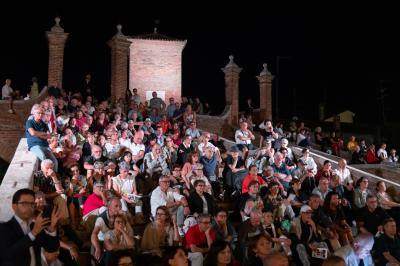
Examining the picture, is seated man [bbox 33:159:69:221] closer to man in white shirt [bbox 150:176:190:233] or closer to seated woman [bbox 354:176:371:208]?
man in white shirt [bbox 150:176:190:233]

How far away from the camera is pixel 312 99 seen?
201ft

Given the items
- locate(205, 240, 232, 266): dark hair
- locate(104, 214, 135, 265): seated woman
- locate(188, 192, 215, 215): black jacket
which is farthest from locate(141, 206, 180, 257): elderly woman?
locate(188, 192, 215, 215): black jacket

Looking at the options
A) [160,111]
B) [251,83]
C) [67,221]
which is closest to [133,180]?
[67,221]

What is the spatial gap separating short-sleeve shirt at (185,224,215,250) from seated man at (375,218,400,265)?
2704 mm

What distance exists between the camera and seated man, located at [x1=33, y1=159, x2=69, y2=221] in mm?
7434

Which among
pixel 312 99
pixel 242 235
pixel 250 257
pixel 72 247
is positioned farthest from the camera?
pixel 312 99

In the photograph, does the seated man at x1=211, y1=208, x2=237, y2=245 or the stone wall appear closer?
the stone wall

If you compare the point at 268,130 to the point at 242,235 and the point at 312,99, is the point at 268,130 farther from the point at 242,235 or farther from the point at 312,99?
the point at 312,99

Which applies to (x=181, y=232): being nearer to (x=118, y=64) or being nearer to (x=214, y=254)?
(x=214, y=254)

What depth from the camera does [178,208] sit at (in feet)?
25.1

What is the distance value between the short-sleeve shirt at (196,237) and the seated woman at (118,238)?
88cm

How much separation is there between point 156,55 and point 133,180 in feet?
54.3

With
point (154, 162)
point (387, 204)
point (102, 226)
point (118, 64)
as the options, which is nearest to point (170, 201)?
point (102, 226)

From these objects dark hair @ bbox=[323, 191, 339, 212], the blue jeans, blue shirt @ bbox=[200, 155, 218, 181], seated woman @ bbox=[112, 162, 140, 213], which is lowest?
dark hair @ bbox=[323, 191, 339, 212]
